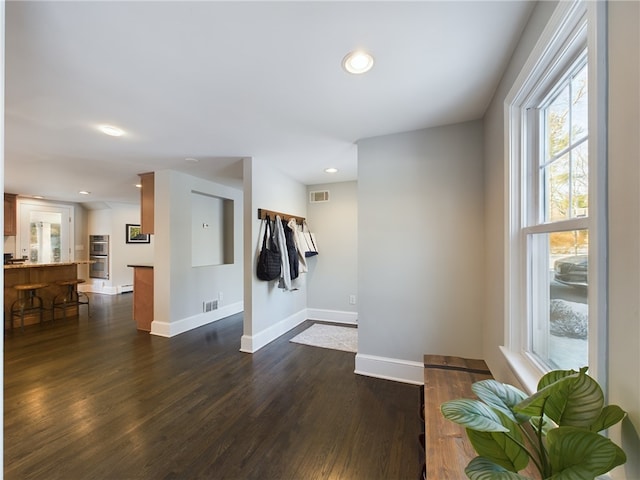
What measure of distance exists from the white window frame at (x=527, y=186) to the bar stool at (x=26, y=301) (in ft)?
19.6

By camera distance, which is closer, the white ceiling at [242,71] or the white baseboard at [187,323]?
the white ceiling at [242,71]

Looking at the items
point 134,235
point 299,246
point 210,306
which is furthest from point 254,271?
point 134,235

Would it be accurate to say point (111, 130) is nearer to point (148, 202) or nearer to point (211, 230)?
point (148, 202)

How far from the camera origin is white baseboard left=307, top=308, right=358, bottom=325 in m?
4.20

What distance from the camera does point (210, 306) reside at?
429 cm

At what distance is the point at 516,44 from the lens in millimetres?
Result: 1327

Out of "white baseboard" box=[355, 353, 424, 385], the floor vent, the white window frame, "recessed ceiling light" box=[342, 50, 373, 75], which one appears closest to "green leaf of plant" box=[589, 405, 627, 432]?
the white window frame

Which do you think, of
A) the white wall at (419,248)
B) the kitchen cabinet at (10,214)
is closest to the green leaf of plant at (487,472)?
the white wall at (419,248)

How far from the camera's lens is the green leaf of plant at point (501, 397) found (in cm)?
74

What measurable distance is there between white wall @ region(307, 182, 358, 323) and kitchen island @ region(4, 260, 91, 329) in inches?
169

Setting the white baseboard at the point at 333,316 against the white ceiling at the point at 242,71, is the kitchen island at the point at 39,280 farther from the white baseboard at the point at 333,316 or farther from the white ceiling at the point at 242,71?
the white baseboard at the point at 333,316

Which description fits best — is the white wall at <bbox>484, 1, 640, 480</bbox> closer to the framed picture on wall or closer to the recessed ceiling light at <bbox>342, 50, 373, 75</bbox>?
the recessed ceiling light at <bbox>342, 50, 373, 75</bbox>

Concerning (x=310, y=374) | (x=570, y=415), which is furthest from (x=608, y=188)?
(x=310, y=374)

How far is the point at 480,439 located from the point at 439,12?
5.18 feet
